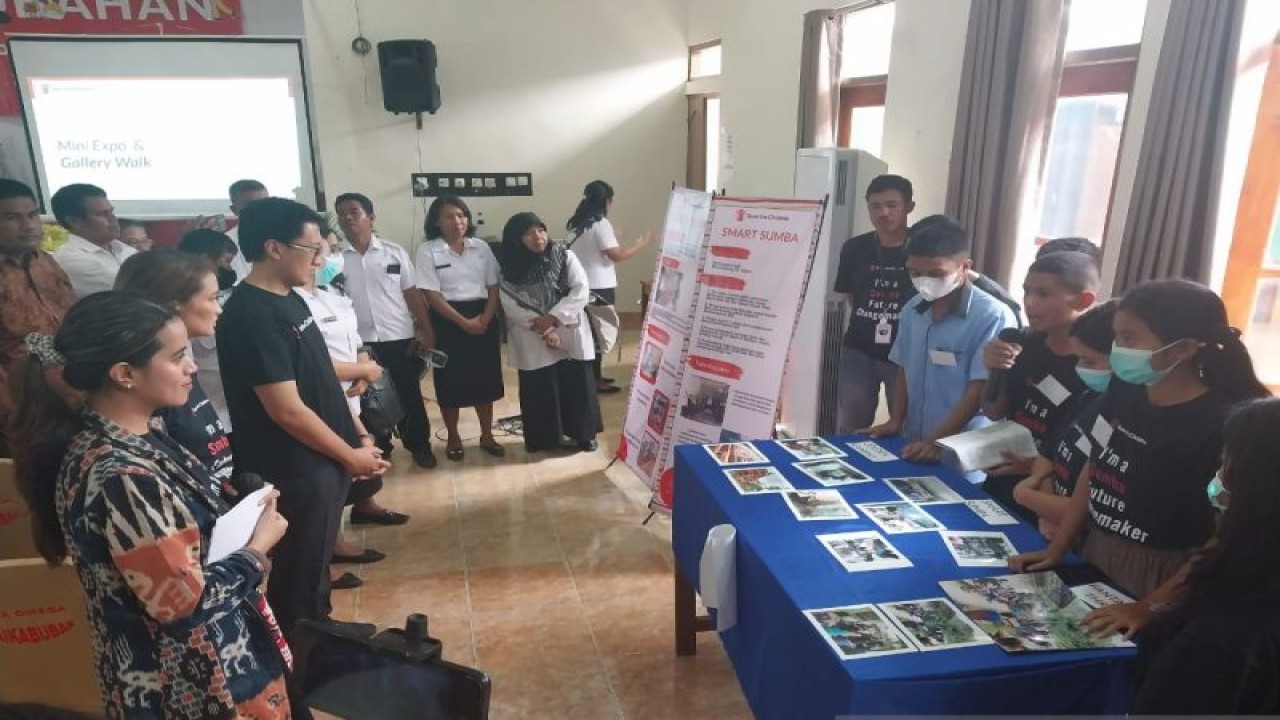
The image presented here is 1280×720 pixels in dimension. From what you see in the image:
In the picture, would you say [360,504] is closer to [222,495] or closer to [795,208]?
[222,495]

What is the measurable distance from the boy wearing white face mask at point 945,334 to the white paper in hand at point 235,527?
5.66 feet

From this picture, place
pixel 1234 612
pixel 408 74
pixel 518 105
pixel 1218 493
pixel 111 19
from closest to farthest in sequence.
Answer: pixel 1234 612 < pixel 1218 493 < pixel 111 19 < pixel 408 74 < pixel 518 105

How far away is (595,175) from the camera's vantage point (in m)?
7.16

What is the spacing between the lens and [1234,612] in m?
1.02

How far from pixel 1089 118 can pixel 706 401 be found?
1.98m

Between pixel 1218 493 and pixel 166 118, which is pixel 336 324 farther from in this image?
pixel 166 118

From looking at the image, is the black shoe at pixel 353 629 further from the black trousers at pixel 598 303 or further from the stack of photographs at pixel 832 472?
the black trousers at pixel 598 303

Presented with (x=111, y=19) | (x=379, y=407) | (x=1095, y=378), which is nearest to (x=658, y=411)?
(x=379, y=407)

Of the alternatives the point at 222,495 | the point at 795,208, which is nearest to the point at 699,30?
the point at 795,208

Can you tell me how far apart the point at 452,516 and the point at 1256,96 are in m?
3.53

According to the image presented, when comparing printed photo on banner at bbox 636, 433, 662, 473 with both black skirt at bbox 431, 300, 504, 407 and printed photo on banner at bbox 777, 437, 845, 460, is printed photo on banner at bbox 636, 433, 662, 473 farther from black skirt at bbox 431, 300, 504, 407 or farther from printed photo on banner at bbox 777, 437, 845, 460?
printed photo on banner at bbox 777, 437, 845, 460

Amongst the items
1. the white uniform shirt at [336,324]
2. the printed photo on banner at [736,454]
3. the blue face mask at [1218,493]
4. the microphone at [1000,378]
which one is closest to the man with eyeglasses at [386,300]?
the white uniform shirt at [336,324]

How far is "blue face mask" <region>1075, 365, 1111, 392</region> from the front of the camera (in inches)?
69.6

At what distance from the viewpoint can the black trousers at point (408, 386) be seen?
395 cm
